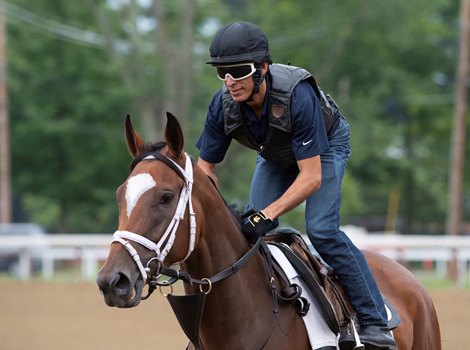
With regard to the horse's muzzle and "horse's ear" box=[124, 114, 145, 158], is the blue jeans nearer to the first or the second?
"horse's ear" box=[124, 114, 145, 158]

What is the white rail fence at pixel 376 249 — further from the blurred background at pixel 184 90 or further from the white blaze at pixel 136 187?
the white blaze at pixel 136 187

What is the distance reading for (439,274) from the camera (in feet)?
82.0

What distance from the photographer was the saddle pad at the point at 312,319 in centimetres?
560

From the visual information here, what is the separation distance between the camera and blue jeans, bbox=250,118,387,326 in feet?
19.1

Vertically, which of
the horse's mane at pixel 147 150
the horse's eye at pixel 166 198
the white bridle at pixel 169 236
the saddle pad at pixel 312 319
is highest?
the horse's mane at pixel 147 150

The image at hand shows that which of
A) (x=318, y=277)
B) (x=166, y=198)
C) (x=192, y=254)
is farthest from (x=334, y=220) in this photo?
(x=166, y=198)

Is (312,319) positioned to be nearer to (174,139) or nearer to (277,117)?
(277,117)

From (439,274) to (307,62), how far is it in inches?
451

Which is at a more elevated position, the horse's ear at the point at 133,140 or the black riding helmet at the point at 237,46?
the black riding helmet at the point at 237,46

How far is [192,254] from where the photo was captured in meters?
5.22

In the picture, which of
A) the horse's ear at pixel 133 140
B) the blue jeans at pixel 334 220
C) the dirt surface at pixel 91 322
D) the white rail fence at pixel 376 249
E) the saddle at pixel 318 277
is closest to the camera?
the horse's ear at pixel 133 140

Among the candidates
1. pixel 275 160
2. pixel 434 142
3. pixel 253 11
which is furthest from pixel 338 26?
pixel 275 160

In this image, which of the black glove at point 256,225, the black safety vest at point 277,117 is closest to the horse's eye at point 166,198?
the black glove at point 256,225

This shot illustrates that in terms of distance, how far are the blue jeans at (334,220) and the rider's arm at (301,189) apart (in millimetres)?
285
